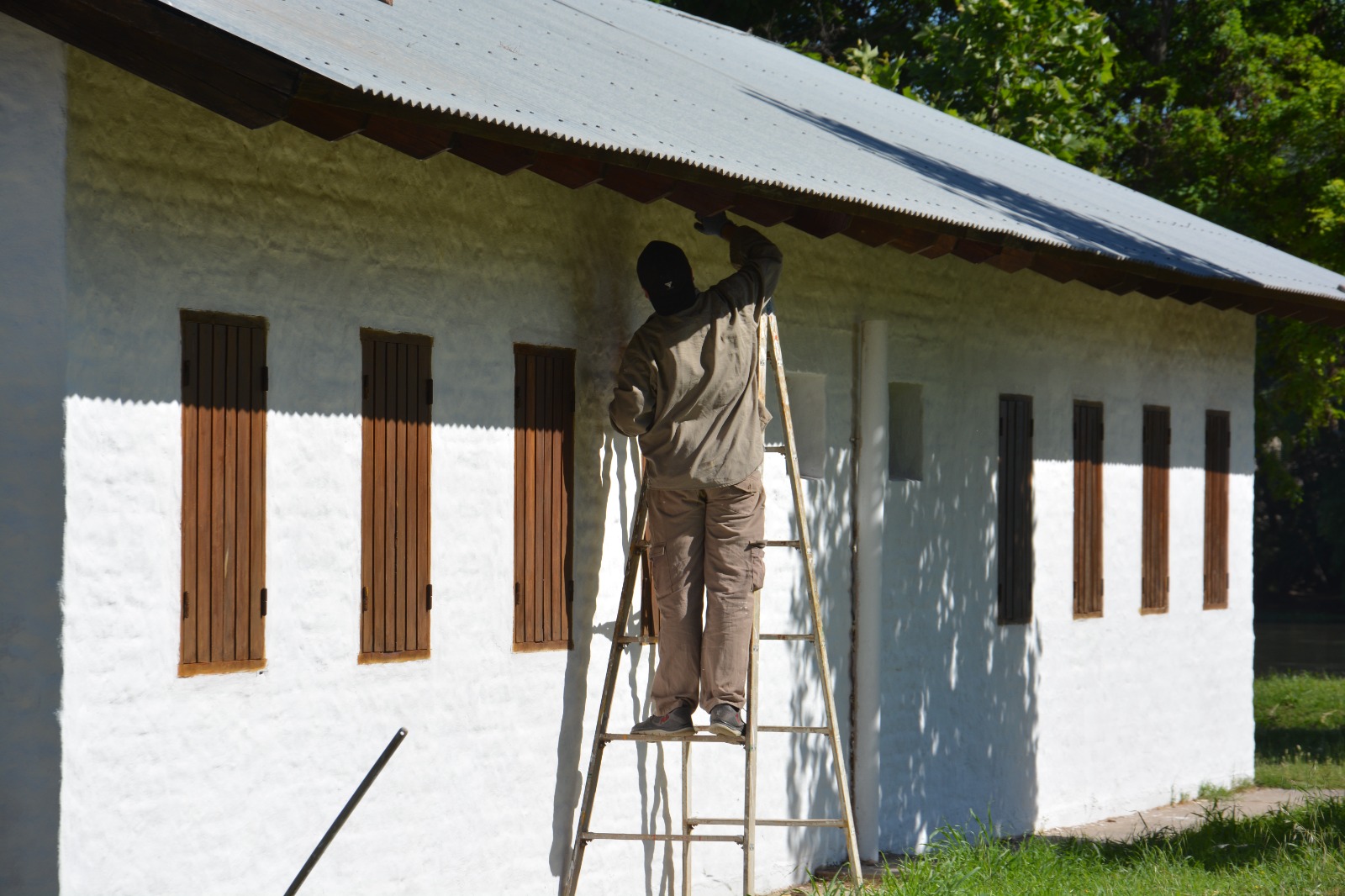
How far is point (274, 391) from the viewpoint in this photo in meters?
5.98

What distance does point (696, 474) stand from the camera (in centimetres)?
693

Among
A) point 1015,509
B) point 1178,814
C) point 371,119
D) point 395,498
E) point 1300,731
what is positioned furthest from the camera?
point 1300,731

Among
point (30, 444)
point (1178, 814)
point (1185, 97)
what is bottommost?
point (1178, 814)

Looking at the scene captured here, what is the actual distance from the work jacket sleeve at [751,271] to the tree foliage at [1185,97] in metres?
11.1

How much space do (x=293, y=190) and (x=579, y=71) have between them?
1.91 m

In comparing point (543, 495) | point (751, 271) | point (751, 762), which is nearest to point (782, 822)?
point (751, 762)

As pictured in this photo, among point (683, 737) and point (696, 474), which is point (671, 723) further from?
point (696, 474)

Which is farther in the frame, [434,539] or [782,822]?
[782,822]

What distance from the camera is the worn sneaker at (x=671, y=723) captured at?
6945 millimetres

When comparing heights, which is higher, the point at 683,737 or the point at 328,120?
the point at 328,120

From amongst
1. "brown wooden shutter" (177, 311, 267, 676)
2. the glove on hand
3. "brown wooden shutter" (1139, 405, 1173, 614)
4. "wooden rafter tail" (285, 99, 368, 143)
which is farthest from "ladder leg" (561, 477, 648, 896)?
"brown wooden shutter" (1139, 405, 1173, 614)

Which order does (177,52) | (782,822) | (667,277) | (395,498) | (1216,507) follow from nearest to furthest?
1. (177,52)
2. (395,498)
3. (667,277)
4. (782,822)
5. (1216,507)

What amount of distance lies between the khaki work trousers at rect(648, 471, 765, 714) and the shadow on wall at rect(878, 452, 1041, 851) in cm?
255

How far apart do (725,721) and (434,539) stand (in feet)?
4.35
